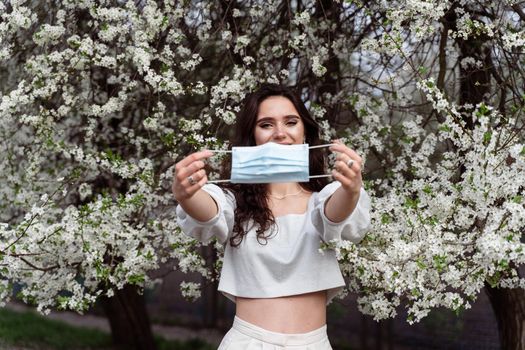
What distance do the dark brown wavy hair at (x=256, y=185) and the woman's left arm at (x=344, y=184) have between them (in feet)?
0.96

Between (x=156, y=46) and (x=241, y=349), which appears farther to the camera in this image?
(x=156, y=46)

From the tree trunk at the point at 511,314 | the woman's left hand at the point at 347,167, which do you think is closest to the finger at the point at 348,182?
the woman's left hand at the point at 347,167

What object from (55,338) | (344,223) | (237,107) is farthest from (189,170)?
(55,338)

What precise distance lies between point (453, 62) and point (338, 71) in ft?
2.53

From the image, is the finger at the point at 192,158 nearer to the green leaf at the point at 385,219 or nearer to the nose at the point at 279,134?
the nose at the point at 279,134

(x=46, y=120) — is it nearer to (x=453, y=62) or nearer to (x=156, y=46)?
(x=156, y=46)

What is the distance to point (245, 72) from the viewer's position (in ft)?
13.1

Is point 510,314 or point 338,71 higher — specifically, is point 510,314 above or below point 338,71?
below

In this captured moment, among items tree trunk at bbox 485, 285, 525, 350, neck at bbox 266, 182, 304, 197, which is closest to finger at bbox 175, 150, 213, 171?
neck at bbox 266, 182, 304, 197

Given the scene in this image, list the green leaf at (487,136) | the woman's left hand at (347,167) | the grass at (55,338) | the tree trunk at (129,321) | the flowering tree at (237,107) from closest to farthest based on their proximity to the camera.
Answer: the woman's left hand at (347,167), the green leaf at (487,136), the flowering tree at (237,107), the tree trunk at (129,321), the grass at (55,338)

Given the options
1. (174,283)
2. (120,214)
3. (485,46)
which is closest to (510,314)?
(485,46)

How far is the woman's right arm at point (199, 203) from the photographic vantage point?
2283mm

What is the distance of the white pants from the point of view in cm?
249

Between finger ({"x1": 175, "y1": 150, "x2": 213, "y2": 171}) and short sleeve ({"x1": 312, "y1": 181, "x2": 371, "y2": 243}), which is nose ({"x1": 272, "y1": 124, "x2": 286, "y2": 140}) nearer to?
short sleeve ({"x1": 312, "y1": 181, "x2": 371, "y2": 243})
